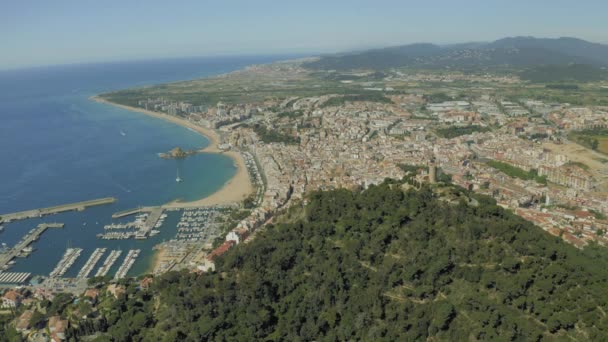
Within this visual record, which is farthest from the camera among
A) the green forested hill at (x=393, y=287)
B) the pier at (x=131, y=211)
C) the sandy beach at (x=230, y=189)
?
the sandy beach at (x=230, y=189)

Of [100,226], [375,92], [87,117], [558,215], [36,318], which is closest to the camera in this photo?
[36,318]

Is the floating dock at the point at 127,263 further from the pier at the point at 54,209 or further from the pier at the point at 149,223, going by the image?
the pier at the point at 54,209

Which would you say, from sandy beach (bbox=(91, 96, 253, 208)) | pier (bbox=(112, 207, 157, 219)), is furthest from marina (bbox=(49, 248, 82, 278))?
sandy beach (bbox=(91, 96, 253, 208))

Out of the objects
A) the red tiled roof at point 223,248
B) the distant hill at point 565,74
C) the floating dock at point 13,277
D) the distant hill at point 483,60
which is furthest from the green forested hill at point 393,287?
the distant hill at point 483,60

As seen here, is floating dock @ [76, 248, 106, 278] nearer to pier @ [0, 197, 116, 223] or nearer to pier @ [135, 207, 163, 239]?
pier @ [135, 207, 163, 239]

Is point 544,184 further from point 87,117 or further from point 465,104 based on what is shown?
point 87,117

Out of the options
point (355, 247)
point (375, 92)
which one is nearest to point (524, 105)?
point (375, 92)
